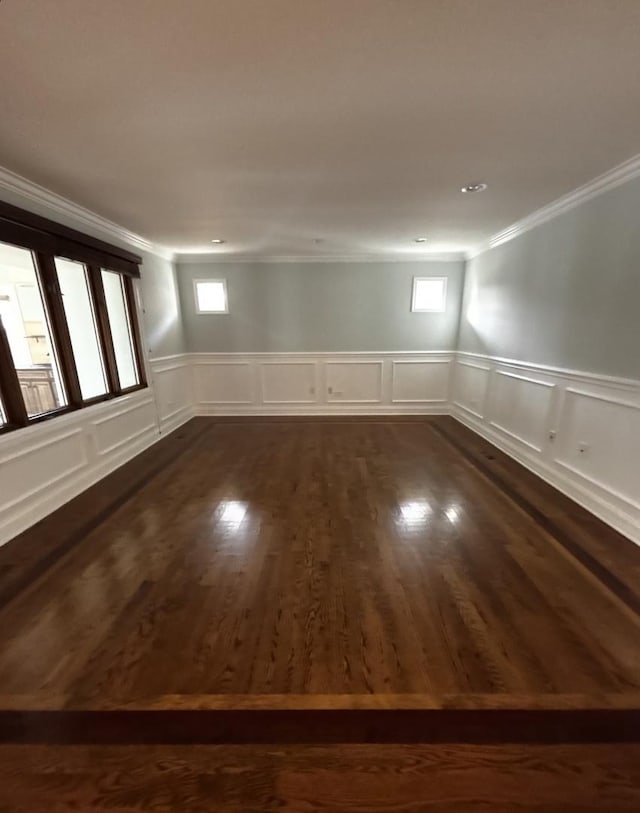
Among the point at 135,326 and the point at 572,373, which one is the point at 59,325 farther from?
the point at 572,373

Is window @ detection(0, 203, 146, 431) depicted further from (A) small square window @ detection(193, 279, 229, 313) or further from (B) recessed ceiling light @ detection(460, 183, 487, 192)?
(B) recessed ceiling light @ detection(460, 183, 487, 192)

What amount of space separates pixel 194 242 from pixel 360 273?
2310 millimetres

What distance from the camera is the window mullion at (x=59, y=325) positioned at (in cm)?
274

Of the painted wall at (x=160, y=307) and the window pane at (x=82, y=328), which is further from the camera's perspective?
the painted wall at (x=160, y=307)

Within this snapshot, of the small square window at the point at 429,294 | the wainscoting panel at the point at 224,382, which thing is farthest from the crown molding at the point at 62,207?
the small square window at the point at 429,294

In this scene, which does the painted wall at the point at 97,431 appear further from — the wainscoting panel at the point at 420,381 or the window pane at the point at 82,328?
the wainscoting panel at the point at 420,381

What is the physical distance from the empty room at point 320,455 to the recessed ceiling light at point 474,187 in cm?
3

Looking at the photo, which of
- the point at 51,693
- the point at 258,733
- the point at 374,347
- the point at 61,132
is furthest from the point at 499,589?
the point at 374,347

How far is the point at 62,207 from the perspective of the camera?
2.80 m

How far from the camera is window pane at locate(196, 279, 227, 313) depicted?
5160 millimetres

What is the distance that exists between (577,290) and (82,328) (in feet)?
14.6

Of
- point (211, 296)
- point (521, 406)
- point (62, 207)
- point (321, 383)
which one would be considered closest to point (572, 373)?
point (521, 406)

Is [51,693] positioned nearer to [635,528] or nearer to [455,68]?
[455,68]

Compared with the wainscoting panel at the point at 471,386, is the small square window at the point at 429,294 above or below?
above
